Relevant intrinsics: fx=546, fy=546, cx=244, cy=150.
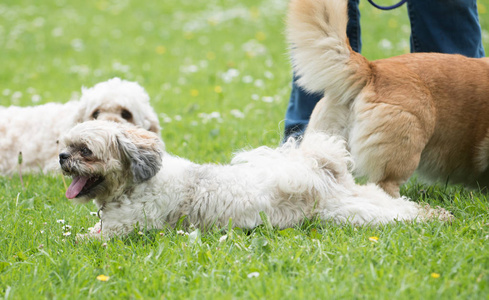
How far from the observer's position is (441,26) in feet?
14.1

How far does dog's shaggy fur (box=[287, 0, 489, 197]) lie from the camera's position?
3.35 metres

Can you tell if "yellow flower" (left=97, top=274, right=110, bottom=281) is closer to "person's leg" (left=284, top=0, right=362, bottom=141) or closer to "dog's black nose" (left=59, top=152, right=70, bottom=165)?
"dog's black nose" (left=59, top=152, right=70, bottom=165)

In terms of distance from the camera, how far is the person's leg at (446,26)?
13.8 feet

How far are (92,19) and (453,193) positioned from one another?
38.7 ft

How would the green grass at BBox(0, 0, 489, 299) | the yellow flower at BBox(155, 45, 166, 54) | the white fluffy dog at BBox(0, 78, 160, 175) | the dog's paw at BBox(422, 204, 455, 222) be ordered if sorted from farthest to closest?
the yellow flower at BBox(155, 45, 166, 54) → the white fluffy dog at BBox(0, 78, 160, 175) → the dog's paw at BBox(422, 204, 455, 222) → the green grass at BBox(0, 0, 489, 299)

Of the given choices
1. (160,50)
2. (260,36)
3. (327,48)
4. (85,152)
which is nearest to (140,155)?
(85,152)

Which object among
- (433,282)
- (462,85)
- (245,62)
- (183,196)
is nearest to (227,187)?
(183,196)

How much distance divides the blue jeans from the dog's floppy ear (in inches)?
58.2

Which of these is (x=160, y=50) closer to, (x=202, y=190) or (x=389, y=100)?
(x=202, y=190)

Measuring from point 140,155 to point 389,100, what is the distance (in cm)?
155

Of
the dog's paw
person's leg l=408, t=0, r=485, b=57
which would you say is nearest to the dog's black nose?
the dog's paw

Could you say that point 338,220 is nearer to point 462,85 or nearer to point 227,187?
point 227,187

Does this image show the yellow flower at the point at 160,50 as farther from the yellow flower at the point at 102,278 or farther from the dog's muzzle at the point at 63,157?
the yellow flower at the point at 102,278

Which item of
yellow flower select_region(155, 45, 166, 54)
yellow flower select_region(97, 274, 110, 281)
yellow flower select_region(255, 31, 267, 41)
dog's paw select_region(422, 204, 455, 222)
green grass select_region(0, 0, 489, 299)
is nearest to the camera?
green grass select_region(0, 0, 489, 299)
